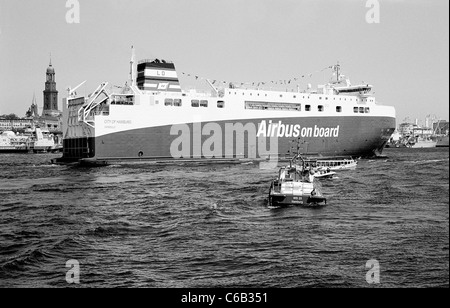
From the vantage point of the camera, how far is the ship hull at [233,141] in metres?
35.7

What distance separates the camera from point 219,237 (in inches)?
494

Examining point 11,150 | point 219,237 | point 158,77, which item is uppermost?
point 158,77

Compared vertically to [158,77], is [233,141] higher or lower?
lower

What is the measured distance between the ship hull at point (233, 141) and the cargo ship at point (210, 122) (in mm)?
74

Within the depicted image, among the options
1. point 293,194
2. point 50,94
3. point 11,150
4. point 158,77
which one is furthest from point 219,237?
point 50,94

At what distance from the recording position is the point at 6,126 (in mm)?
133250

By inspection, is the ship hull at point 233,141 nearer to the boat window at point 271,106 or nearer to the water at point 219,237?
the boat window at point 271,106

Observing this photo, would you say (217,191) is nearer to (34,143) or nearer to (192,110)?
(192,110)

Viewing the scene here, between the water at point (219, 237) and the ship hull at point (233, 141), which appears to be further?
the ship hull at point (233, 141)

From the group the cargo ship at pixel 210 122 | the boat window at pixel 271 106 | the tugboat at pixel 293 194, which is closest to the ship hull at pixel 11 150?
the cargo ship at pixel 210 122

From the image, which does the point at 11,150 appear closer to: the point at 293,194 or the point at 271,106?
the point at 271,106

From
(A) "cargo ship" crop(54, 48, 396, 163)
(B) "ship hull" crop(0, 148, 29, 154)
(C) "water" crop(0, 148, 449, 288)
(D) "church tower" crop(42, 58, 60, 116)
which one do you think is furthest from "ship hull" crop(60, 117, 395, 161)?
(D) "church tower" crop(42, 58, 60, 116)

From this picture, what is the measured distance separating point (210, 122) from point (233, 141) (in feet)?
8.70
